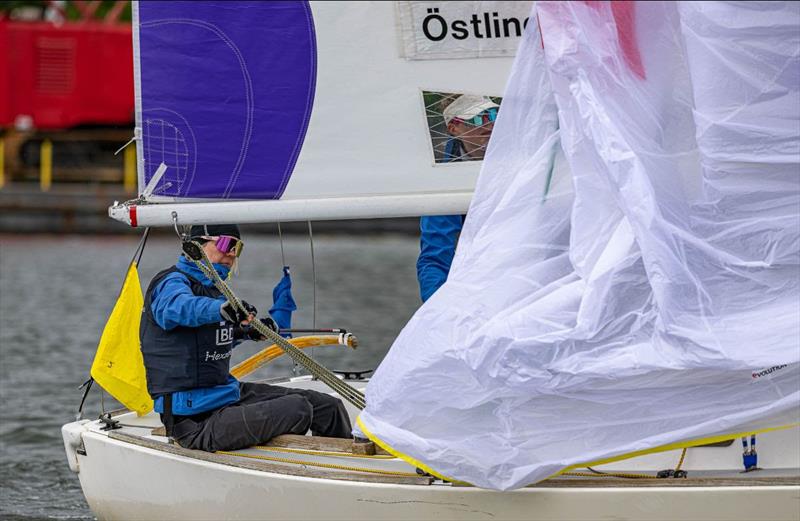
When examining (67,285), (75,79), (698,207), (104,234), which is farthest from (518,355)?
(75,79)

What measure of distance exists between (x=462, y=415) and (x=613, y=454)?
464 millimetres

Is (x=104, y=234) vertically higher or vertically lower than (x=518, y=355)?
higher

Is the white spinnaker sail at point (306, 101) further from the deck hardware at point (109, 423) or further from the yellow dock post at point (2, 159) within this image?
the yellow dock post at point (2, 159)

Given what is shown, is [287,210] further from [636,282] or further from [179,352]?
[636,282]

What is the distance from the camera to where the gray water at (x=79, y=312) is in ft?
23.1

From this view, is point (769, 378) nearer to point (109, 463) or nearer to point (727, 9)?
point (727, 9)

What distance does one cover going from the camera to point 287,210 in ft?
15.9

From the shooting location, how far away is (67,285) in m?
15.1

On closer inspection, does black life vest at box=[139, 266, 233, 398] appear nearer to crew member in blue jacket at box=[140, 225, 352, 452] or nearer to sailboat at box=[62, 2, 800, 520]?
crew member in blue jacket at box=[140, 225, 352, 452]

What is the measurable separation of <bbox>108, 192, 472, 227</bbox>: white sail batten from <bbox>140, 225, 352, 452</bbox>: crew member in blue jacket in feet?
0.76

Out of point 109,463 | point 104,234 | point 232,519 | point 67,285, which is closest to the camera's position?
point 232,519

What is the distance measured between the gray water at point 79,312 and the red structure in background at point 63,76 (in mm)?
2384

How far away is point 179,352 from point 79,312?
8333 mm

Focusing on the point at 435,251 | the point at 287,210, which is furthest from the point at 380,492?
the point at 435,251
